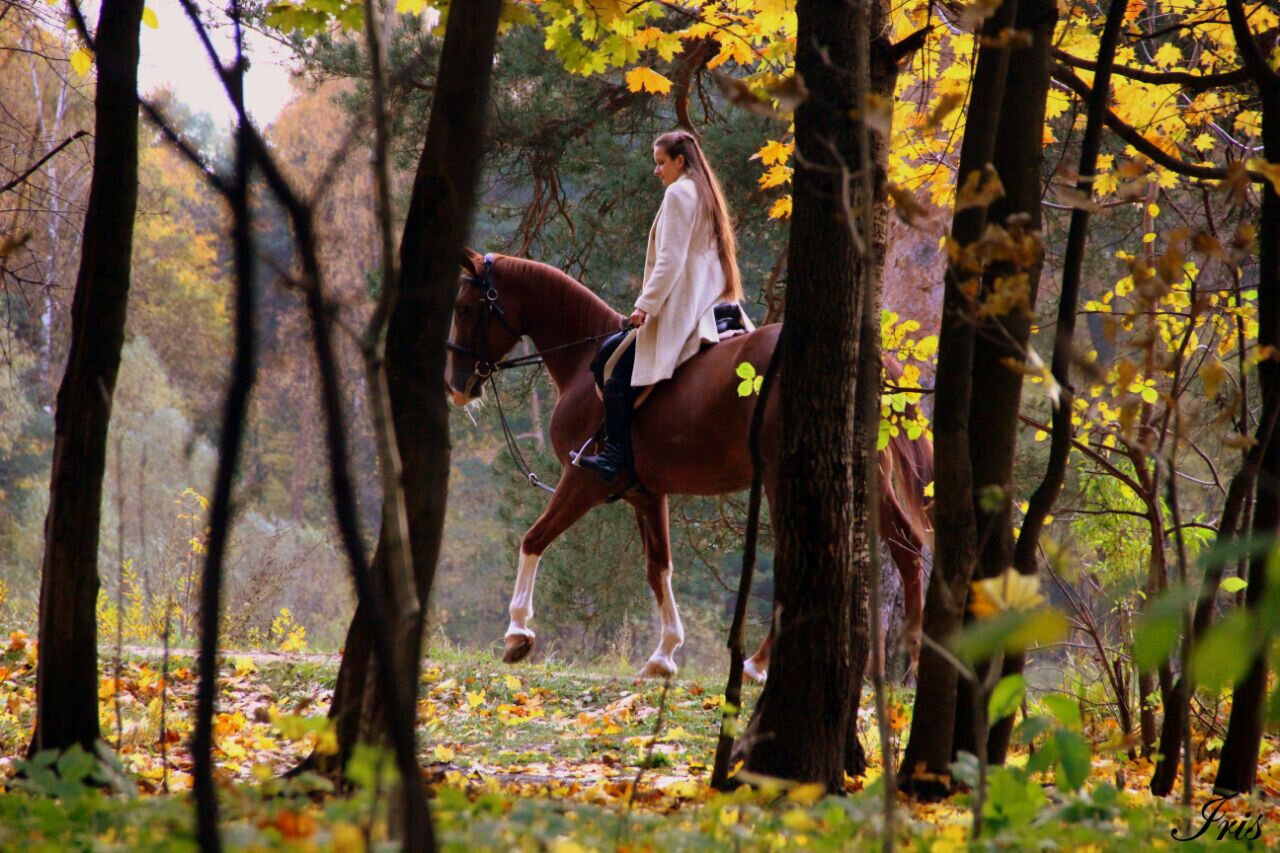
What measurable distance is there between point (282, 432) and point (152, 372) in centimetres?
519

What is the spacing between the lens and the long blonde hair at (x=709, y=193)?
20.7 ft

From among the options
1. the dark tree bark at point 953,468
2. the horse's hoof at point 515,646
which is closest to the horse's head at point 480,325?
the horse's hoof at point 515,646

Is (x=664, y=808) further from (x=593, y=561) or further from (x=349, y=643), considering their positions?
(x=593, y=561)

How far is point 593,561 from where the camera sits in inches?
612

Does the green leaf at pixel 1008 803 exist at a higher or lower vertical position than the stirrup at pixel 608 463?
lower

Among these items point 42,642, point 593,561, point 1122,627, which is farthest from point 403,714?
point 593,561

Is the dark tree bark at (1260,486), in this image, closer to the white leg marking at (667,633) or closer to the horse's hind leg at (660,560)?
the white leg marking at (667,633)

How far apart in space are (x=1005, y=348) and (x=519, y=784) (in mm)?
2077

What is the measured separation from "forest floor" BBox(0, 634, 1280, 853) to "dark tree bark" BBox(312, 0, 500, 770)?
11.9 inches

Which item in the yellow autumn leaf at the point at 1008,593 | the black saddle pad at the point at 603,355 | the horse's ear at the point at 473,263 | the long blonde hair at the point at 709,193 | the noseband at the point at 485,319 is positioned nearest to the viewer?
the yellow autumn leaf at the point at 1008,593

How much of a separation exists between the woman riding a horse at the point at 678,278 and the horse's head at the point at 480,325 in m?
0.95

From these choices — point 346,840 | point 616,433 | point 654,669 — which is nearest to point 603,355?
point 616,433

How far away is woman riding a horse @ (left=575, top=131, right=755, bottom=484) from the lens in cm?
638

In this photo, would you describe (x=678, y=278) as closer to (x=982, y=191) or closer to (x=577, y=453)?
(x=577, y=453)
